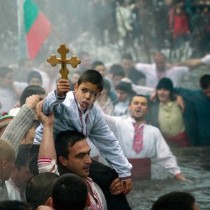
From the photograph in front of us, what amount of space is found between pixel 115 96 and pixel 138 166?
7.04 ft

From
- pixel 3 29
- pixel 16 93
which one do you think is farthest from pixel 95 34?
pixel 16 93

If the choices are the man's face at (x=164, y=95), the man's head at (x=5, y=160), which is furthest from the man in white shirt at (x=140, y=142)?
the man's head at (x=5, y=160)

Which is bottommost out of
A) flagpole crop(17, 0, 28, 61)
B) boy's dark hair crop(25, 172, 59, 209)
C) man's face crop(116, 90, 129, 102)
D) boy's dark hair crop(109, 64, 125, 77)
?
boy's dark hair crop(25, 172, 59, 209)

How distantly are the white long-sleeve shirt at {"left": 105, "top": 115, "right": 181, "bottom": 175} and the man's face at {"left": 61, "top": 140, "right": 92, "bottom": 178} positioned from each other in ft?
15.3

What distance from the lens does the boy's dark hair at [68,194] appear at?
4445 mm

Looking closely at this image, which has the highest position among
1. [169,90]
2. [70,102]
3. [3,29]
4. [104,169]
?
[3,29]

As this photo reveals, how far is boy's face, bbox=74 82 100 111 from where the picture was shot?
19.1 ft

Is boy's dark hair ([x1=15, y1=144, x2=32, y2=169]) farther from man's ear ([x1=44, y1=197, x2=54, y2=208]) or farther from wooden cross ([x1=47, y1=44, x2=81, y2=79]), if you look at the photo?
Result: man's ear ([x1=44, y1=197, x2=54, y2=208])

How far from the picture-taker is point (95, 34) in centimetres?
2106

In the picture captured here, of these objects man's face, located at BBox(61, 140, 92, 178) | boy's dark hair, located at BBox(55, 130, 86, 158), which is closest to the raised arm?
boy's dark hair, located at BBox(55, 130, 86, 158)

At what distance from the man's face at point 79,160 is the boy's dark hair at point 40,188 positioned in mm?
307

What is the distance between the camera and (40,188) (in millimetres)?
4996

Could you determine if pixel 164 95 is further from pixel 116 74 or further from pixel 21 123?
pixel 21 123

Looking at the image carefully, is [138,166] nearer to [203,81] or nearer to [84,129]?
[203,81]
